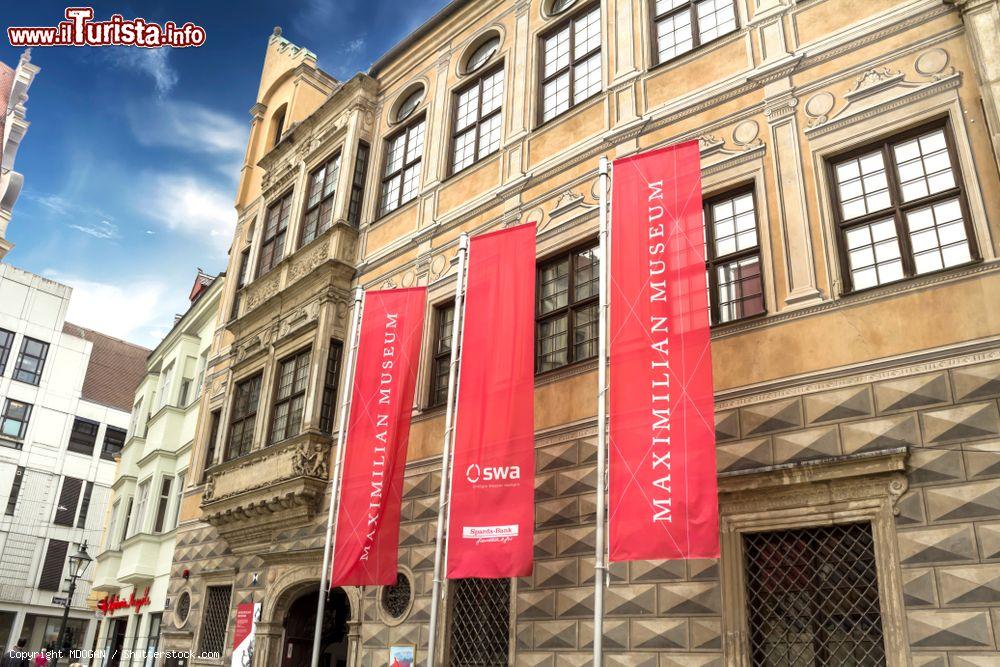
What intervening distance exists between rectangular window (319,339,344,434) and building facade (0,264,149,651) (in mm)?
32080

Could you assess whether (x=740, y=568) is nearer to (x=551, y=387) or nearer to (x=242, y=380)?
(x=551, y=387)

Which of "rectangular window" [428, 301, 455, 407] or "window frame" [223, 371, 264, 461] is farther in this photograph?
"window frame" [223, 371, 264, 461]

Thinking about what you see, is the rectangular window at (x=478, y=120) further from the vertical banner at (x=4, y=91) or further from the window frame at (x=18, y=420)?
the window frame at (x=18, y=420)

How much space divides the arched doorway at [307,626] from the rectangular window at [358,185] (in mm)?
7451

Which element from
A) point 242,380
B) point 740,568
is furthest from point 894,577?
point 242,380

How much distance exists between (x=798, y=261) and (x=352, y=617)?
869cm

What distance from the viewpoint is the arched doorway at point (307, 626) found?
14453 mm

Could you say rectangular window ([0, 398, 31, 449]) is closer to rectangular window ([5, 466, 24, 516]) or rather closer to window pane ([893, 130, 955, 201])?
rectangular window ([5, 466, 24, 516])

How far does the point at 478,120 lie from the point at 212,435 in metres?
10.3

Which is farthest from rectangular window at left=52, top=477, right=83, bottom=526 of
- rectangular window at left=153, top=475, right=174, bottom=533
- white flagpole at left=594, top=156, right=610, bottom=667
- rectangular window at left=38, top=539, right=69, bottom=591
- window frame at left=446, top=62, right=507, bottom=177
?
white flagpole at left=594, top=156, right=610, bottom=667

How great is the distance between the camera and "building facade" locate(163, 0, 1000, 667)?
24.4 feet

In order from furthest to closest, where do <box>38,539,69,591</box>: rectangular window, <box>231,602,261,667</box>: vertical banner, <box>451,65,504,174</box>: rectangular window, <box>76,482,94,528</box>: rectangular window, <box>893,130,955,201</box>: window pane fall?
<box>76,482,94,528</box>: rectangular window → <box>38,539,69,591</box>: rectangular window → <box>231,602,261,667</box>: vertical banner → <box>451,65,504,174</box>: rectangular window → <box>893,130,955,201</box>: window pane

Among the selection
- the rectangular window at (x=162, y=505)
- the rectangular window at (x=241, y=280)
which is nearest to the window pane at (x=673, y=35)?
the rectangular window at (x=241, y=280)

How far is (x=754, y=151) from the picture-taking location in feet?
31.8
